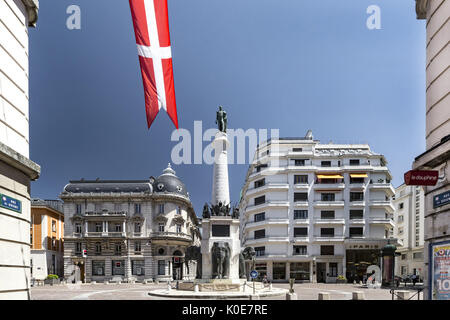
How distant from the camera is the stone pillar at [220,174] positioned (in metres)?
33.2

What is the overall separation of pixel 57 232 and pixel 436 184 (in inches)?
2875

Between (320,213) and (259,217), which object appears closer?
(320,213)

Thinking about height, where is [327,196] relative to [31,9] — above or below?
below

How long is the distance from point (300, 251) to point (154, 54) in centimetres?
5627

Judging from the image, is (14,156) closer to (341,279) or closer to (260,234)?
(341,279)

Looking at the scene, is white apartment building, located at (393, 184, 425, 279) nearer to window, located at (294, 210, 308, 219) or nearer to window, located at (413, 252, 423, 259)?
window, located at (413, 252, 423, 259)

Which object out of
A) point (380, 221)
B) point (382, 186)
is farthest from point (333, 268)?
point (382, 186)

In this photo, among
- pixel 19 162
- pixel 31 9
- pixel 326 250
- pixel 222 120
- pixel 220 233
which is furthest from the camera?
pixel 326 250

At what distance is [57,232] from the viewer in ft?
245

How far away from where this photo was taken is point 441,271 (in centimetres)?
1240
